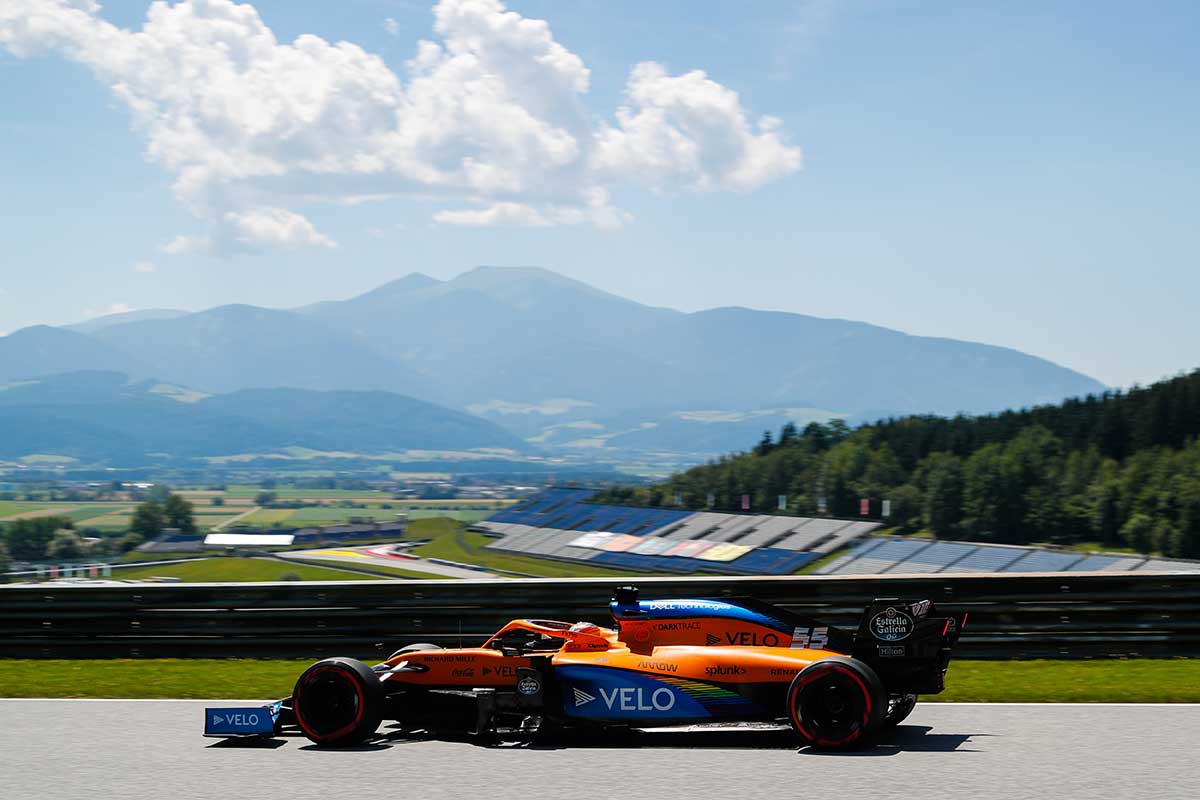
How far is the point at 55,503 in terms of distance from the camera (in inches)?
4998

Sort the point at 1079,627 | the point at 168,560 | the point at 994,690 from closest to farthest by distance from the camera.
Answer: the point at 994,690
the point at 1079,627
the point at 168,560

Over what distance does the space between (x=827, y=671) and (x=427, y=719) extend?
288 centimetres

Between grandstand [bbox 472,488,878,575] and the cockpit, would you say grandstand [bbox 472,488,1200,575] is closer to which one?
grandstand [bbox 472,488,878,575]

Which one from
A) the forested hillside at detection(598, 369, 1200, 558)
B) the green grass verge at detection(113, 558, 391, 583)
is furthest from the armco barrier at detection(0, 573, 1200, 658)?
the forested hillside at detection(598, 369, 1200, 558)

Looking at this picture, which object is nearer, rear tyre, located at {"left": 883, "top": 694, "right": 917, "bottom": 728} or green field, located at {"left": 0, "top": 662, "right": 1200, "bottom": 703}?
rear tyre, located at {"left": 883, "top": 694, "right": 917, "bottom": 728}

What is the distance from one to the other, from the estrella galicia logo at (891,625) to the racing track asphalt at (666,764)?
0.68m

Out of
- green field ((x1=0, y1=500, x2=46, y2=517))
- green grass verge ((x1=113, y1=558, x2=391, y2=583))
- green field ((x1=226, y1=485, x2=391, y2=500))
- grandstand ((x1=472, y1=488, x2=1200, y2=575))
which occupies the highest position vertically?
green field ((x1=226, y1=485, x2=391, y2=500))

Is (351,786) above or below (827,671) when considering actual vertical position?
below

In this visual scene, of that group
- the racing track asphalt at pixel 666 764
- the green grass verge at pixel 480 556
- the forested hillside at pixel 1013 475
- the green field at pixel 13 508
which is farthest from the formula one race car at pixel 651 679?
the green field at pixel 13 508

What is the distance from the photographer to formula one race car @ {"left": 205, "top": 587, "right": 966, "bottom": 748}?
8.24 m

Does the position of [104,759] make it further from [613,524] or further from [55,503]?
[55,503]

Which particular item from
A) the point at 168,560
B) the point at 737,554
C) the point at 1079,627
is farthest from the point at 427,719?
the point at 737,554

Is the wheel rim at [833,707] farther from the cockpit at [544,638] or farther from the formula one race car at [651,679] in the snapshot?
the cockpit at [544,638]

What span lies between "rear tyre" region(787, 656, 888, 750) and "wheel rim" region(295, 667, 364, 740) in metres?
2.96
